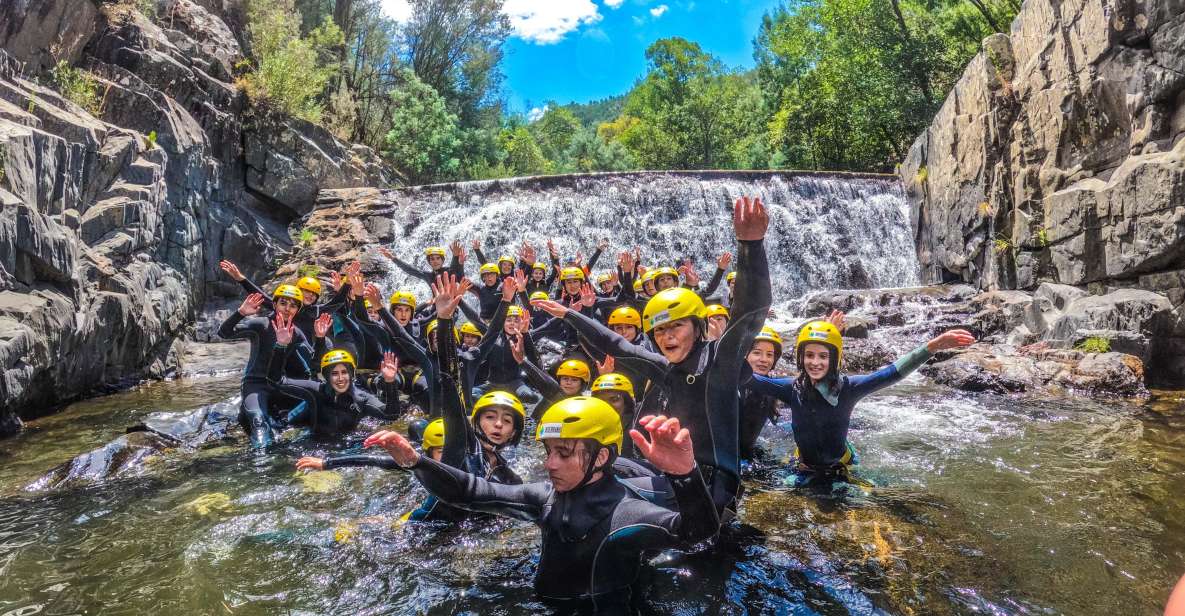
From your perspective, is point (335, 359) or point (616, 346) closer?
point (616, 346)

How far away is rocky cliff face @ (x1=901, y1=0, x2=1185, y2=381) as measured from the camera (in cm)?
1018

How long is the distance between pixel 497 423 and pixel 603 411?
1336mm

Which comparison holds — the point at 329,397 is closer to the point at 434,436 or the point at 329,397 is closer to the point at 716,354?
the point at 434,436

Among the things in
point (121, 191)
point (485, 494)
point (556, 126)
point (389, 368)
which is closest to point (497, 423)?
point (485, 494)

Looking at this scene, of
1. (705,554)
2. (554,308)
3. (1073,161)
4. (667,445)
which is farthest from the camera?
(1073,161)

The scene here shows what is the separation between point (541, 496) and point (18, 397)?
306 inches

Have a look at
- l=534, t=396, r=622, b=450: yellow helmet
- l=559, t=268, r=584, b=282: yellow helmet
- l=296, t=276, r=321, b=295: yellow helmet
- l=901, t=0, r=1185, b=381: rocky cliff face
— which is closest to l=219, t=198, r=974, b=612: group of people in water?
l=534, t=396, r=622, b=450: yellow helmet

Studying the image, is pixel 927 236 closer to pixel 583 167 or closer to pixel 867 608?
pixel 867 608

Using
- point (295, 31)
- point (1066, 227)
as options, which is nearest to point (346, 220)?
point (295, 31)

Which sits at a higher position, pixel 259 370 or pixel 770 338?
pixel 770 338

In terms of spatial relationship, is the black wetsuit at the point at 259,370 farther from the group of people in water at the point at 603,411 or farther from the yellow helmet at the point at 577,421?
the yellow helmet at the point at 577,421

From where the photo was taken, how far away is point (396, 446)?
3277 mm

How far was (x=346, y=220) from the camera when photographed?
19.2 metres

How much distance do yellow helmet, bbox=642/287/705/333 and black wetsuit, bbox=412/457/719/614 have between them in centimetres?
97
